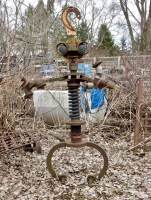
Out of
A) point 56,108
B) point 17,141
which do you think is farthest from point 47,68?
point 17,141

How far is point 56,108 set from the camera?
4.07 metres

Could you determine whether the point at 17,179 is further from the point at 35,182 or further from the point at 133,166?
the point at 133,166

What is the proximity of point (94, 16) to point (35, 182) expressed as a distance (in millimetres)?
14218

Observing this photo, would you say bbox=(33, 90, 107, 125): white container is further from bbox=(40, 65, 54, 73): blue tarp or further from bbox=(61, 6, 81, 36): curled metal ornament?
bbox=(61, 6, 81, 36): curled metal ornament

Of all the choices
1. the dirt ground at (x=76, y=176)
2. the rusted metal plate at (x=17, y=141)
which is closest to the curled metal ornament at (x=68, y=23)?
the rusted metal plate at (x=17, y=141)

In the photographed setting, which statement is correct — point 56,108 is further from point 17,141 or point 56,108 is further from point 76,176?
point 76,176

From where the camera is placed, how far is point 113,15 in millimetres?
17875

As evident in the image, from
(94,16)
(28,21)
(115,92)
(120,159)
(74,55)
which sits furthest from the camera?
(94,16)

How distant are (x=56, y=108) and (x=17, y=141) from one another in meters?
1.53

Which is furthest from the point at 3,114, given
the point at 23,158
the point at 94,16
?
the point at 94,16

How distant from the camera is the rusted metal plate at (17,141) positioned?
237 cm

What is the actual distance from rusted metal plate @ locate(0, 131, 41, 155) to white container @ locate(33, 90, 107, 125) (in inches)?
44.2

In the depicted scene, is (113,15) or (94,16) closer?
(94,16)

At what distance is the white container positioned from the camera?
4020 millimetres
